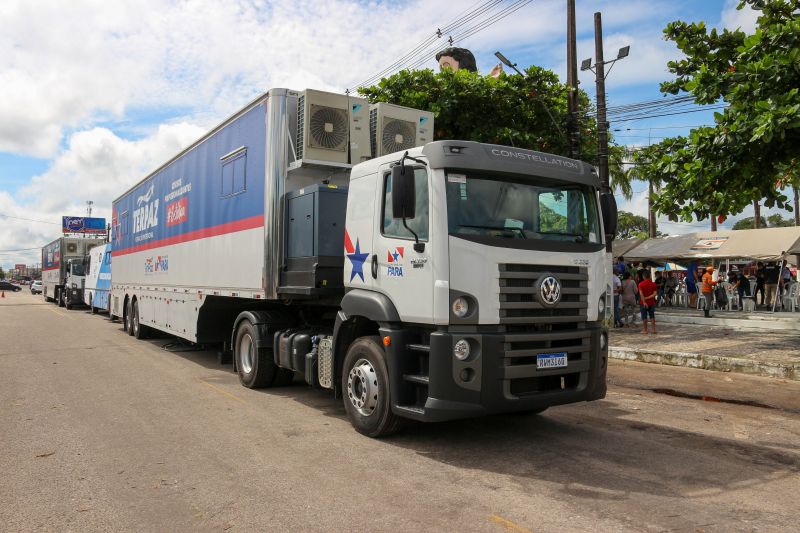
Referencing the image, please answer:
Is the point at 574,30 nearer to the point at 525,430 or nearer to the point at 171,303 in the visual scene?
the point at 171,303

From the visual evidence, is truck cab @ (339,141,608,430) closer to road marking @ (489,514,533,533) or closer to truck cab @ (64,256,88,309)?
road marking @ (489,514,533,533)

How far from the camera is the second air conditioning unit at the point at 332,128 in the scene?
765 cm

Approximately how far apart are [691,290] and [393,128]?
19661mm

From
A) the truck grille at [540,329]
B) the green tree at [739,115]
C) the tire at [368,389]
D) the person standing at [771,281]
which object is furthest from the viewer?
the person standing at [771,281]

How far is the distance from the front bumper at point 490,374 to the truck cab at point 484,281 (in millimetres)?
10

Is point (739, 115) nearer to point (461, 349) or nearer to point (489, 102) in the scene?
point (489, 102)

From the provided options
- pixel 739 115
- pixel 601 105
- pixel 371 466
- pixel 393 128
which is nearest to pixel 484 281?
pixel 371 466

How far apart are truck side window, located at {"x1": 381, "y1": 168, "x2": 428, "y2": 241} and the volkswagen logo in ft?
3.64

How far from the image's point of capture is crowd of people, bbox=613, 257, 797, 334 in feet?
52.0

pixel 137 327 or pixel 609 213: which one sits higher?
pixel 609 213

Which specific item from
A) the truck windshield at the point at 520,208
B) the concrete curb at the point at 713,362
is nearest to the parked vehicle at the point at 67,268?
the concrete curb at the point at 713,362

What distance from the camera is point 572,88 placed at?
53.4ft

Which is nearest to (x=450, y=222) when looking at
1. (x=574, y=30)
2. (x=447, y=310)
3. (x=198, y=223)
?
(x=447, y=310)

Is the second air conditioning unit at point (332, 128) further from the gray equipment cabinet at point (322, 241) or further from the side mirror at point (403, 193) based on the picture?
the side mirror at point (403, 193)
